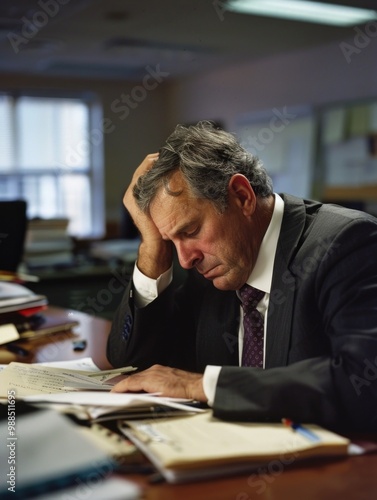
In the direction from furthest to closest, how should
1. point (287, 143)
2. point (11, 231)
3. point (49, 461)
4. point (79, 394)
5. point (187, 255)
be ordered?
1. point (287, 143)
2. point (11, 231)
3. point (187, 255)
4. point (79, 394)
5. point (49, 461)

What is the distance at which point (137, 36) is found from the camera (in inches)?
203

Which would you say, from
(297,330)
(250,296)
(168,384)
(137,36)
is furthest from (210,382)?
(137,36)

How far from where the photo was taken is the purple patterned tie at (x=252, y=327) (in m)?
1.38

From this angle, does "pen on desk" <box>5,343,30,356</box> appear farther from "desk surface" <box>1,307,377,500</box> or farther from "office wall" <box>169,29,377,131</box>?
"office wall" <box>169,29,377,131</box>

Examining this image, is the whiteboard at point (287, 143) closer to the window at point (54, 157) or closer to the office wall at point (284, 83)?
the office wall at point (284, 83)

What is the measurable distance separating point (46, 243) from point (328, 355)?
9.24 ft

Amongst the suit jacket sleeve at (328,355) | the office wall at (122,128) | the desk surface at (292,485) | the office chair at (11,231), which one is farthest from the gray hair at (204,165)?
the office wall at (122,128)

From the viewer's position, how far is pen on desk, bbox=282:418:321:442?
88cm

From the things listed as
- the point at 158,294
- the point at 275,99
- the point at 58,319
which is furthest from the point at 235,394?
the point at 275,99

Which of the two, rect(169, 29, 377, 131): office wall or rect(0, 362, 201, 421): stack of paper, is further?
rect(169, 29, 377, 131): office wall

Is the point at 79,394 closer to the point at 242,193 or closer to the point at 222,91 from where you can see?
the point at 242,193

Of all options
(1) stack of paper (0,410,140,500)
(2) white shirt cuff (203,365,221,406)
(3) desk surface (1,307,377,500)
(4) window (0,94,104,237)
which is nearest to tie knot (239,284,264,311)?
(2) white shirt cuff (203,365,221,406)

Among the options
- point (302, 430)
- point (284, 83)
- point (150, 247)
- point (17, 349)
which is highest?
point (284, 83)

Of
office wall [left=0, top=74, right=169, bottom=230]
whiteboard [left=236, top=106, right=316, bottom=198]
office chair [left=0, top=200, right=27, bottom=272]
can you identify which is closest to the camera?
office chair [left=0, top=200, right=27, bottom=272]
